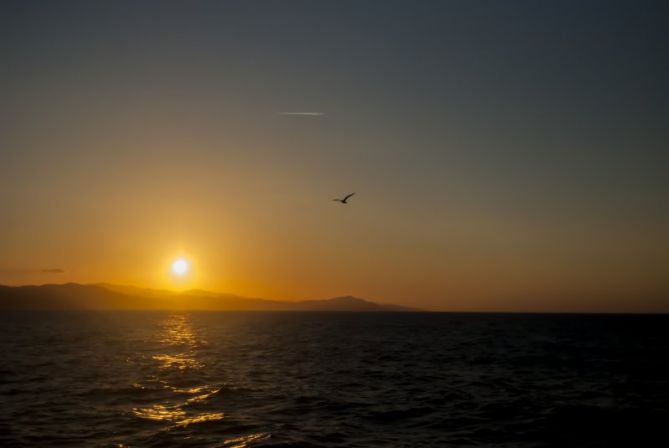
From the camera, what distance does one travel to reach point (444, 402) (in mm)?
27688

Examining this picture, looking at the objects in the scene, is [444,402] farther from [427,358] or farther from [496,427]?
[427,358]

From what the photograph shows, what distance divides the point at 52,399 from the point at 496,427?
2250 centimetres

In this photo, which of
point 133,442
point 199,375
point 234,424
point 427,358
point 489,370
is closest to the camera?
point 133,442

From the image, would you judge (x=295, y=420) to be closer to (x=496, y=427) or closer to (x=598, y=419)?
(x=496, y=427)

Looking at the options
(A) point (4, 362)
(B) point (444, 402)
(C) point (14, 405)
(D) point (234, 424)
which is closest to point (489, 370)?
(B) point (444, 402)

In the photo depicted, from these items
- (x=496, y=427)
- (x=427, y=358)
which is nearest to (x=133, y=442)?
(x=496, y=427)

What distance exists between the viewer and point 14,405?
24938mm

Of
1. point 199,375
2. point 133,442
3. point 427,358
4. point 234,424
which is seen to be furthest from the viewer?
point 427,358

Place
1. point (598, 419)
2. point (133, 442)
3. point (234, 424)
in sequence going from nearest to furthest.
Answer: point (133, 442) < point (234, 424) < point (598, 419)

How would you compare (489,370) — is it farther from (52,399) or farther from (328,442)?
(52,399)

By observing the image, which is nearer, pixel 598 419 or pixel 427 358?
pixel 598 419

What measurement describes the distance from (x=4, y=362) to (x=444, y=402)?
37.0m

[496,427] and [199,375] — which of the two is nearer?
[496,427]

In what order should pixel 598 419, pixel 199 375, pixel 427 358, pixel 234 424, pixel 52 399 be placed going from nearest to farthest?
1. pixel 234 424
2. pixel 598 419
3. pixel 52 399
4. pixel 199 375
5. pixel 427 358
